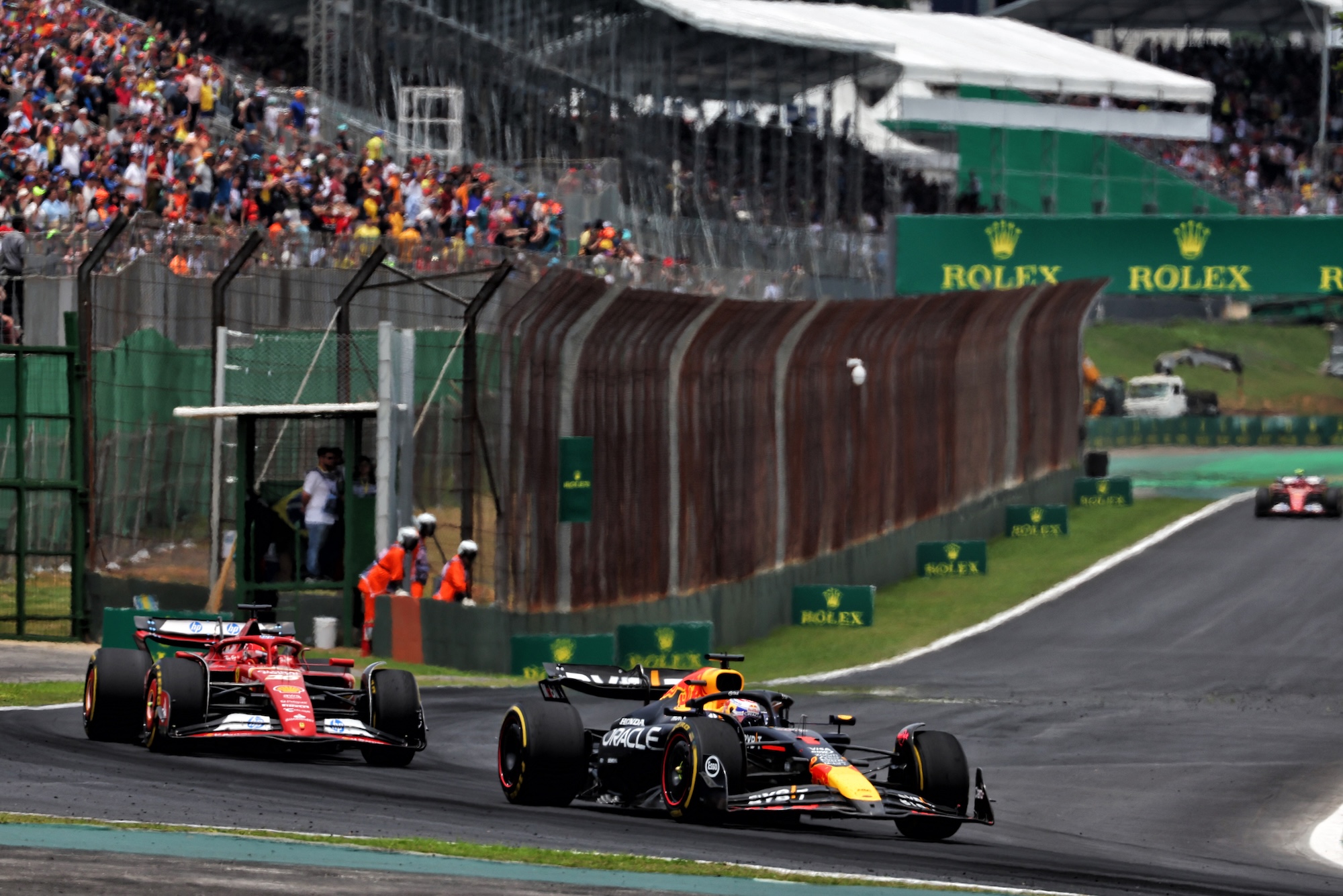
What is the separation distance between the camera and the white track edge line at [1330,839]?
11945 mm

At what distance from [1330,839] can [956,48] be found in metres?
51.0

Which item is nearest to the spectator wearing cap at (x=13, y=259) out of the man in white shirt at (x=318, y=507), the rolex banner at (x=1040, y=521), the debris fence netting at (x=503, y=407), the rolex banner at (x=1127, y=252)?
the debris fence netting at (x=503, y=407)

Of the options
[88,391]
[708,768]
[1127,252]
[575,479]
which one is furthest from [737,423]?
[1127,252]

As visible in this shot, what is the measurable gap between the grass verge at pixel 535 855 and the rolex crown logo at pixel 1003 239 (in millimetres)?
32712

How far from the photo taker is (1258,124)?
66688mm

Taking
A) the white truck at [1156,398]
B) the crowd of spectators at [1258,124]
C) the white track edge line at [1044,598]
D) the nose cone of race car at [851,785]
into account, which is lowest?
the white track edge line at [1044,598]

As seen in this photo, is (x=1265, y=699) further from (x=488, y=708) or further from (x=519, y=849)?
(x=519, y=849)

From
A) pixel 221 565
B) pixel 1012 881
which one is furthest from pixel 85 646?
pixel 1012 881

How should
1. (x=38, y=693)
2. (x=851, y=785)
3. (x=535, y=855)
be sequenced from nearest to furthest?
(x=535, y=855) < (x=851, y=785) < (x=38, y=693)

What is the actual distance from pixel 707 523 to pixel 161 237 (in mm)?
6386

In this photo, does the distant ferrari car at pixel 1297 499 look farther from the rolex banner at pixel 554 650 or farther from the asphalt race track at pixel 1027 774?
the rolex banner at pixel 554 650

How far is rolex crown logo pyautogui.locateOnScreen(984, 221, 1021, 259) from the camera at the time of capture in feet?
137

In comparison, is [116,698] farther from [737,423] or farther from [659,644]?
[737,423]

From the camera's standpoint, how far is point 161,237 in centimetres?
2155
